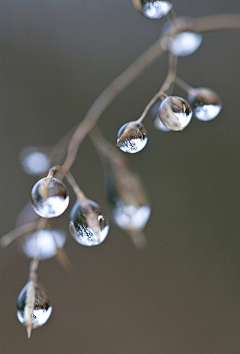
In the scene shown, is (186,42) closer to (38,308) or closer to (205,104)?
(205,104)

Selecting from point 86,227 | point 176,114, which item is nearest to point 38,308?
point 86,227

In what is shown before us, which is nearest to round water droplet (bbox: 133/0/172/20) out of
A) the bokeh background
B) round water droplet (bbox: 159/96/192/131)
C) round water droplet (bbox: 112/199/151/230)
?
round water droplet (bbox: 159/96/192/131)

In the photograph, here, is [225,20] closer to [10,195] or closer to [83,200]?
[83,200]

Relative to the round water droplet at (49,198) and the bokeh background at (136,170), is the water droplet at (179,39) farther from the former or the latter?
the bokeh background at (136,170)

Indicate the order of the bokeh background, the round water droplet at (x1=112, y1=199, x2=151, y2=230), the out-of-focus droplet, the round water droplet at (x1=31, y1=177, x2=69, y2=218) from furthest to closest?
the bokeh background, the out-of-focus droplet, the round water droplet at (x1=112, y1=199, x2=151, y2=230), the round water droplet at (x1=31, y1=177, x2=69, y2=218)

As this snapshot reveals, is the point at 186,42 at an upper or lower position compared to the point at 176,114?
upper

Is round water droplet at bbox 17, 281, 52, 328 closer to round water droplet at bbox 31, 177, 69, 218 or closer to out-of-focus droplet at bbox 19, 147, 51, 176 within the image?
round water droplet at bbox 31, 177, 69, 218

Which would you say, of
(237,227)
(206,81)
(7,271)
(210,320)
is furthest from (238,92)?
(7,271)
